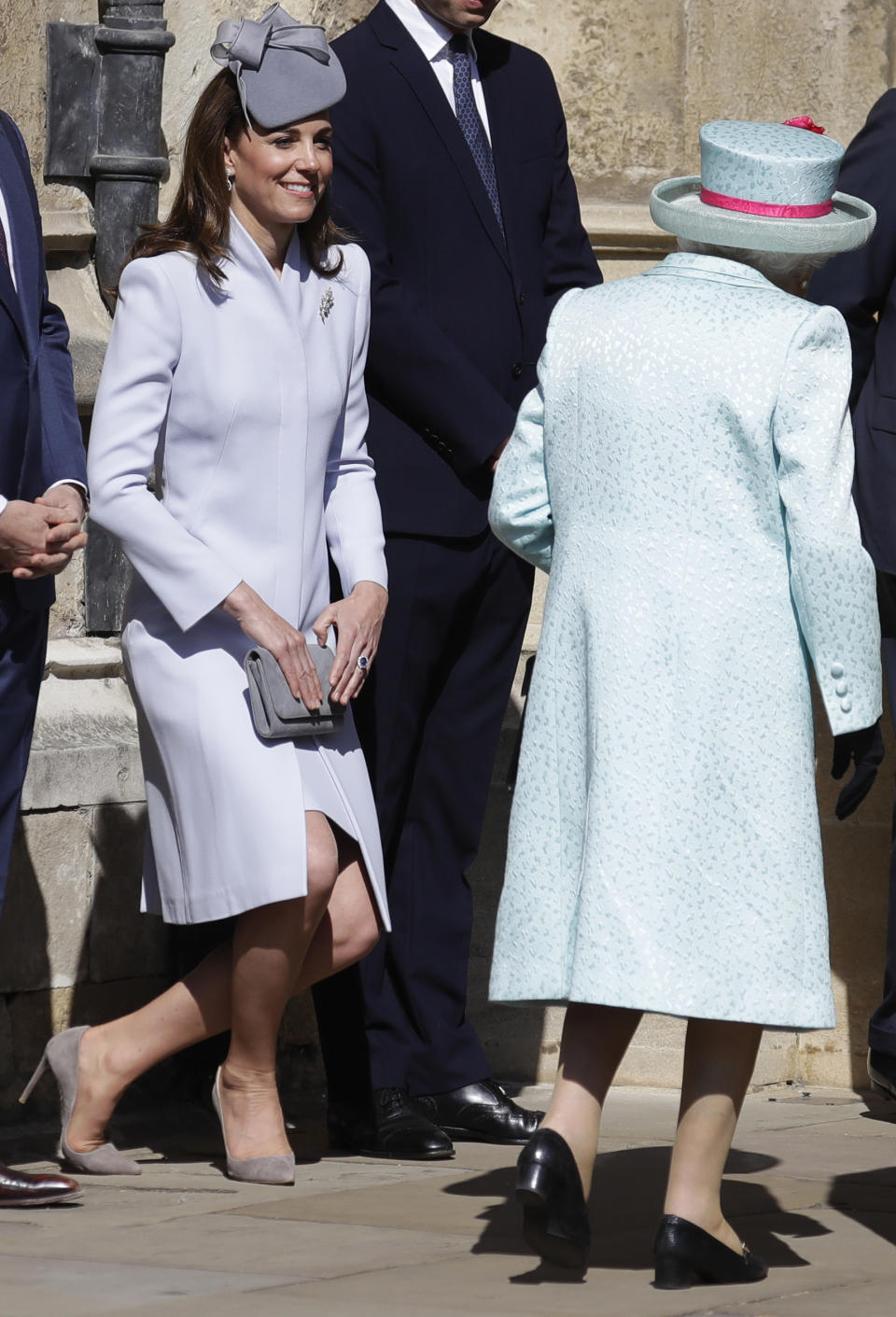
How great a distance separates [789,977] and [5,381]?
1682 millimetres

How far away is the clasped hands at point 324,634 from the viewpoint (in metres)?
4.42

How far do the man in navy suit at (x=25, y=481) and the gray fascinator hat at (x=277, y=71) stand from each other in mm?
424

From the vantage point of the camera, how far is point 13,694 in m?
4.32

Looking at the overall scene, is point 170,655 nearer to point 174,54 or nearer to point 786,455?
point 786,455

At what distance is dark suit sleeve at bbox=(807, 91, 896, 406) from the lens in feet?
16.1

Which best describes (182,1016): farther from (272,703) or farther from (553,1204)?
(553,1204)

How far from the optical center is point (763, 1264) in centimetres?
382

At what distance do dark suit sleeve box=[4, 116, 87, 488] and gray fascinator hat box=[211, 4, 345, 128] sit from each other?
0.42 m

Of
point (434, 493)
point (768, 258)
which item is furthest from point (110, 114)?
point (768, 258)

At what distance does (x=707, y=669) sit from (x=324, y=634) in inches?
42.6

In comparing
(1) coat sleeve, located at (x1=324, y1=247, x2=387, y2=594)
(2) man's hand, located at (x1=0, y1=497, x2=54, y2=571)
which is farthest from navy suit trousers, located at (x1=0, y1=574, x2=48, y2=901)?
(1) coat sleeve, located at (x1=324, y1=247, x2=387, y2=594)

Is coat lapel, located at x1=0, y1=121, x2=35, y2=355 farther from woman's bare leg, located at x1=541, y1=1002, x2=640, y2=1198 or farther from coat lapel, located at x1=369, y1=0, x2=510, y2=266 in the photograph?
woman's bare leg, located at x1=541, y1=1002, x2=640, y2=1198

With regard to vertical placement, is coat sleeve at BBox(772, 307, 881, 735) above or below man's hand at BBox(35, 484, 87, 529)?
above

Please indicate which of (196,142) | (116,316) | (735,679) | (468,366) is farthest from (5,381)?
(735,679)
